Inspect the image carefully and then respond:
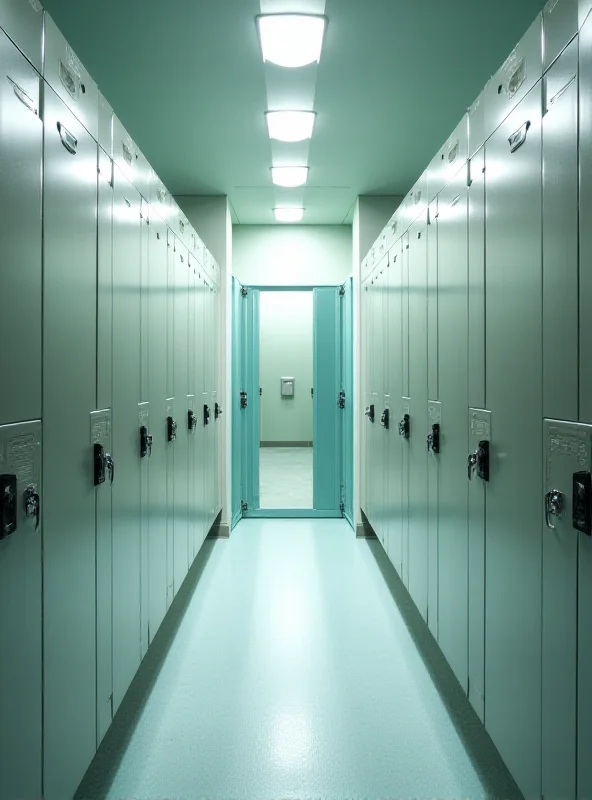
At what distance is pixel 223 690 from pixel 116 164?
→ 2366 millimetres

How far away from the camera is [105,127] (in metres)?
2.15

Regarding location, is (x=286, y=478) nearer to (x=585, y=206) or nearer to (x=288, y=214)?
(x=288, y=214)

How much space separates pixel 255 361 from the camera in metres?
6.63

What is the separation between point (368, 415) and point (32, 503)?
3.95 m

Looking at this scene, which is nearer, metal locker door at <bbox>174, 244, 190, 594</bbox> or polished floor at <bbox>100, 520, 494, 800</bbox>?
polished floor at <bbox>100, 520, 494, 800</bbox>

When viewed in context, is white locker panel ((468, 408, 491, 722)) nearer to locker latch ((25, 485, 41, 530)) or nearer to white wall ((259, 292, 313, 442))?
locker latch ((25, 485, 41, 530))

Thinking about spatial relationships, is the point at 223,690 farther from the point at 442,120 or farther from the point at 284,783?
the point at 442,120

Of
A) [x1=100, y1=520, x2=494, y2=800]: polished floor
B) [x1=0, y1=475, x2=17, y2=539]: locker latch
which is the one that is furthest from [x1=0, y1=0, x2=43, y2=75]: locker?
[x1=100, y1=520, x2=494, y2=800]: polished floor

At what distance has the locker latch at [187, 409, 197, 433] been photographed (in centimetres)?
384

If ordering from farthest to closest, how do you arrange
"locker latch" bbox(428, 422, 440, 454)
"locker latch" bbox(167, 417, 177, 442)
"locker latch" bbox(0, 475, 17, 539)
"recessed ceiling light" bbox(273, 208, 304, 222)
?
"recessed ceiling light" bbox(273, 208, 304, 222)
"locker latch" bbox(167, 417, 177, 442)
"locker latch" bbox(428, 422, 440, 454)
"locker latch" bbox(0, 475, 17, 539)

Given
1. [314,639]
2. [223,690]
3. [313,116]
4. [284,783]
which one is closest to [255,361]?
[313,116]

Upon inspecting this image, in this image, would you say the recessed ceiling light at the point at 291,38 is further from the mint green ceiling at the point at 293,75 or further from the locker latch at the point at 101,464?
the locker latch at the point at 101,464

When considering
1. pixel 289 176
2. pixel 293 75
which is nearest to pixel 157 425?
pixel 293 75

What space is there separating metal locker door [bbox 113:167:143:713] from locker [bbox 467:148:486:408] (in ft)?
4.38
